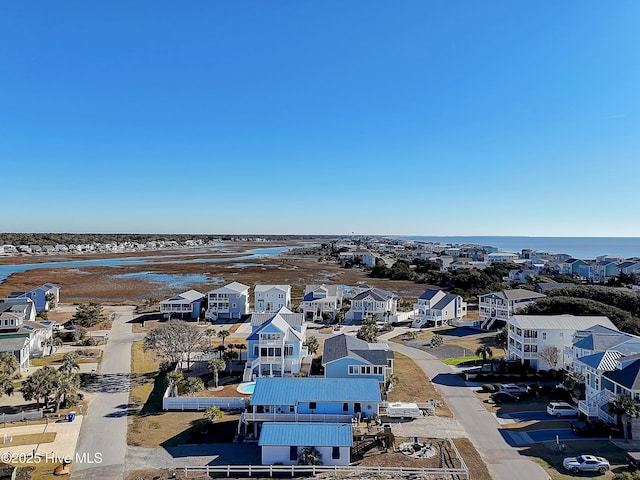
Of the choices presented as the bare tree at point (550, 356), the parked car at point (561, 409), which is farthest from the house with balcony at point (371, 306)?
the parked car at point (561, 409)

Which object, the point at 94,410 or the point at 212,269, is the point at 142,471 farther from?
the point at 212,269

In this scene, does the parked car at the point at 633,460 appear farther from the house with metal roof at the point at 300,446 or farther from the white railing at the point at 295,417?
the white railing at the point at 295,417

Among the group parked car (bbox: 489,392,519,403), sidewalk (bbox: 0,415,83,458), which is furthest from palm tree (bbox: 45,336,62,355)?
parked car (bbox: 489,392,519,403)

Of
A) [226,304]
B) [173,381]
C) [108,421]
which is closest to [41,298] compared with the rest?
[226,304]

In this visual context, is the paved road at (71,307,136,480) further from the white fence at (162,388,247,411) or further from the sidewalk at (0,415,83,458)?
the white fence at (162,388,247,411)

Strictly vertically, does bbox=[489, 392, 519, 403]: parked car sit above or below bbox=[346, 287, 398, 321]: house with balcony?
below

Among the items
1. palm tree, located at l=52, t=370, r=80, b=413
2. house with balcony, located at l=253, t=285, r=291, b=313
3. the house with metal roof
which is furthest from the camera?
house with balcony, located at l=253, t=285, r=291, b=313
